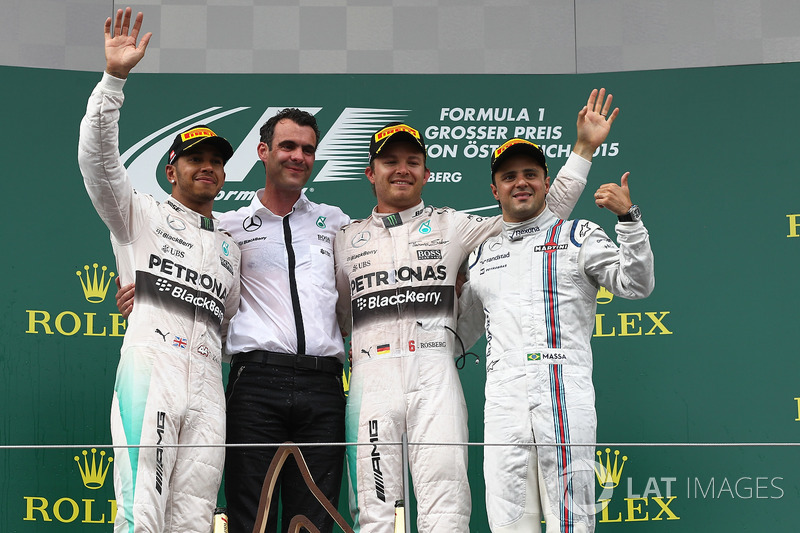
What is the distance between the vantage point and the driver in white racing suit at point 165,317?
101 inches

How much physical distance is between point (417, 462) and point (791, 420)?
72.0 inches

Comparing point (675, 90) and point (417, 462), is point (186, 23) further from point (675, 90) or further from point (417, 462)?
point (417, 462)

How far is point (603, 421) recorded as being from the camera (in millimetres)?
3947

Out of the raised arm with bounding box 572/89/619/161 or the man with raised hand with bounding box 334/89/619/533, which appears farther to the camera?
the raised arm with bounding box 572/89/619/161

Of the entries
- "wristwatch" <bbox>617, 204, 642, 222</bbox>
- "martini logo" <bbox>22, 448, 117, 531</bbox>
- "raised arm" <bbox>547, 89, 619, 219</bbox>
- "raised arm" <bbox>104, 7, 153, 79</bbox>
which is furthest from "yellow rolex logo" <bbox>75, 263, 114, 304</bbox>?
"wristwatch" <bbox>617, 204, 642, 222</bbox>

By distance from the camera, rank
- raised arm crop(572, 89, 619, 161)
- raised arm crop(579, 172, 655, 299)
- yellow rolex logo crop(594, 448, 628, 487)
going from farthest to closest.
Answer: raised arm crop(572, 89, 619, 161) → raised arm crop(579, 172, 655, 299) → yellow rolex logo crop(594, 448, 628, 487)

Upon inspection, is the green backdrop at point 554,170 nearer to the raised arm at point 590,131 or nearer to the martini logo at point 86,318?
the martini logo at point 86,318

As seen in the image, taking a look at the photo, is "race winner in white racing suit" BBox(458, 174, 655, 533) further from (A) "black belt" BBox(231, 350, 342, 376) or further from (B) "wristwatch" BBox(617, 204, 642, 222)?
(A) "black belt" BBox(231, 350, 342, 376)

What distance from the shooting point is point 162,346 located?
270 centimetres

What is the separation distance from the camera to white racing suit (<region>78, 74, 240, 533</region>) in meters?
2.56

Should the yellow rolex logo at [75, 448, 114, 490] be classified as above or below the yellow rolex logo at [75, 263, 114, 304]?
below

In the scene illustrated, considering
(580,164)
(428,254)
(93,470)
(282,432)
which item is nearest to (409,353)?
(428,254)

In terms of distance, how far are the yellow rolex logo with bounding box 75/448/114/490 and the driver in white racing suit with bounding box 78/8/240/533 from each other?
0.10m

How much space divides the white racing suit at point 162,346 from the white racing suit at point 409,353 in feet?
1.21
